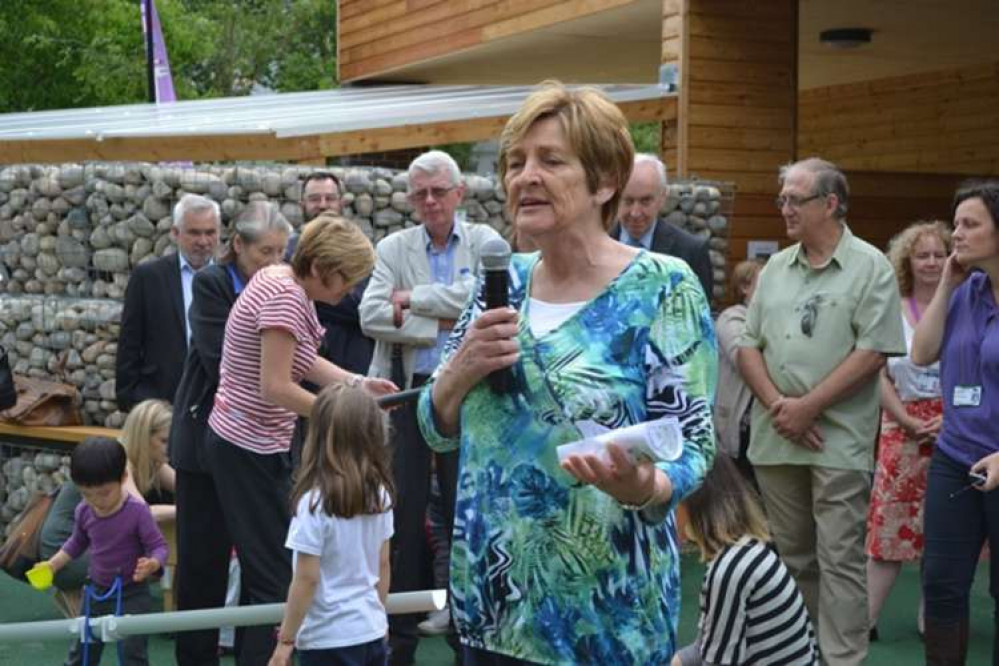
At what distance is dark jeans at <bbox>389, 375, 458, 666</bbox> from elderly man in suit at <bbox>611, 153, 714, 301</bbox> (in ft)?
4.02

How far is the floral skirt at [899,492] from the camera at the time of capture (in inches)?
321

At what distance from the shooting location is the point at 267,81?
3656 centimetres

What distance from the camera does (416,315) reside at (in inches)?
278

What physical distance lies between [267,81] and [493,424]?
112 ft

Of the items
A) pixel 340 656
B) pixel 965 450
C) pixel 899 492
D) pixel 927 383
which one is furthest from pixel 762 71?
pixel 340 656

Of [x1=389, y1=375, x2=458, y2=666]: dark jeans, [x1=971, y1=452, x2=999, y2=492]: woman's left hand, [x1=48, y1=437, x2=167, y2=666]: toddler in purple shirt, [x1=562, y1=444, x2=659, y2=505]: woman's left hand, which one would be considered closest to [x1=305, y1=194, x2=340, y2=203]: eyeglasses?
[x1=389, y1=375, x2=458, y2=666]: dark jeans

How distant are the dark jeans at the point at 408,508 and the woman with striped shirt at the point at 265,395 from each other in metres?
1.18

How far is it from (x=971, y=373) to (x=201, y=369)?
2926 mm

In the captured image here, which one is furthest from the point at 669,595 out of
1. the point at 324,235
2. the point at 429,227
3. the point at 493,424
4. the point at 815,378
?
the point at 429,227

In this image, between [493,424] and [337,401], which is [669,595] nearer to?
[493,424]

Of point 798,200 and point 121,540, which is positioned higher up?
point 798,200

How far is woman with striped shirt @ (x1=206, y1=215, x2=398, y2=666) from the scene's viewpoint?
19.5ft

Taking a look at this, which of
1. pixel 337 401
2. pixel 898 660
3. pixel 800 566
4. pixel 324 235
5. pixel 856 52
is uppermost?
pixel 856 52

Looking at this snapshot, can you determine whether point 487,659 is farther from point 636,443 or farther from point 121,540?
point 121,540
